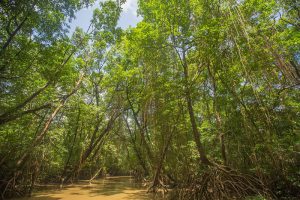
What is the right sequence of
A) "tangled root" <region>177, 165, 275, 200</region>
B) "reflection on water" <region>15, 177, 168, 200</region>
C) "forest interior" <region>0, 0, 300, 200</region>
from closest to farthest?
"tangled root" <region>177, 165, 275, 200</region> → "forest interior" <region>0, 0, 300, 200</region> → "reflection on water" <region>15, 177, 168, 200</region>

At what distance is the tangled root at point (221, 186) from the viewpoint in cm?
686

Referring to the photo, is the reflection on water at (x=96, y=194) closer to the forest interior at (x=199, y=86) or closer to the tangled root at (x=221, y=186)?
the forest interior at (x=199, y=86)

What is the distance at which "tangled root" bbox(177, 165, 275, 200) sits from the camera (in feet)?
22.5

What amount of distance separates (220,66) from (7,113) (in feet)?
27.3

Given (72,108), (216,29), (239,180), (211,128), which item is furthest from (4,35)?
(239,180)

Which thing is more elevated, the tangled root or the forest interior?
the forest interior

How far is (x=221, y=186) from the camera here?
6.89 m

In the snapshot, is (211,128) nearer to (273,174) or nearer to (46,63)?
(273,174)

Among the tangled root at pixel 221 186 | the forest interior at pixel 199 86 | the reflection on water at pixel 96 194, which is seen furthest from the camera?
the reflection on water at pixel 96 194

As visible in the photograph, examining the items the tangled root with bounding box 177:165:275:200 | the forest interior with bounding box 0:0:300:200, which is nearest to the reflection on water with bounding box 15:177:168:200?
the forest interior with bounding box 0:0:300:200

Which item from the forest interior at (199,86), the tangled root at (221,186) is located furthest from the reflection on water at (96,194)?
the tangled root at (221,186)

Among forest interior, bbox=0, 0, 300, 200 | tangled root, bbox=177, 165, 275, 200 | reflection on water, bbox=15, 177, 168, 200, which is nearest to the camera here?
tangled root, bbox=177, 165, 275, 200

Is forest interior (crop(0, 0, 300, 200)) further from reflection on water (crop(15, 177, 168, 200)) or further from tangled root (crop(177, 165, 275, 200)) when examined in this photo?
reflection on water (crop(15, 177, 168, 200))

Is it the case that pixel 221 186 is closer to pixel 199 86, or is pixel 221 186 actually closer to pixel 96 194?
pixel 199 86
